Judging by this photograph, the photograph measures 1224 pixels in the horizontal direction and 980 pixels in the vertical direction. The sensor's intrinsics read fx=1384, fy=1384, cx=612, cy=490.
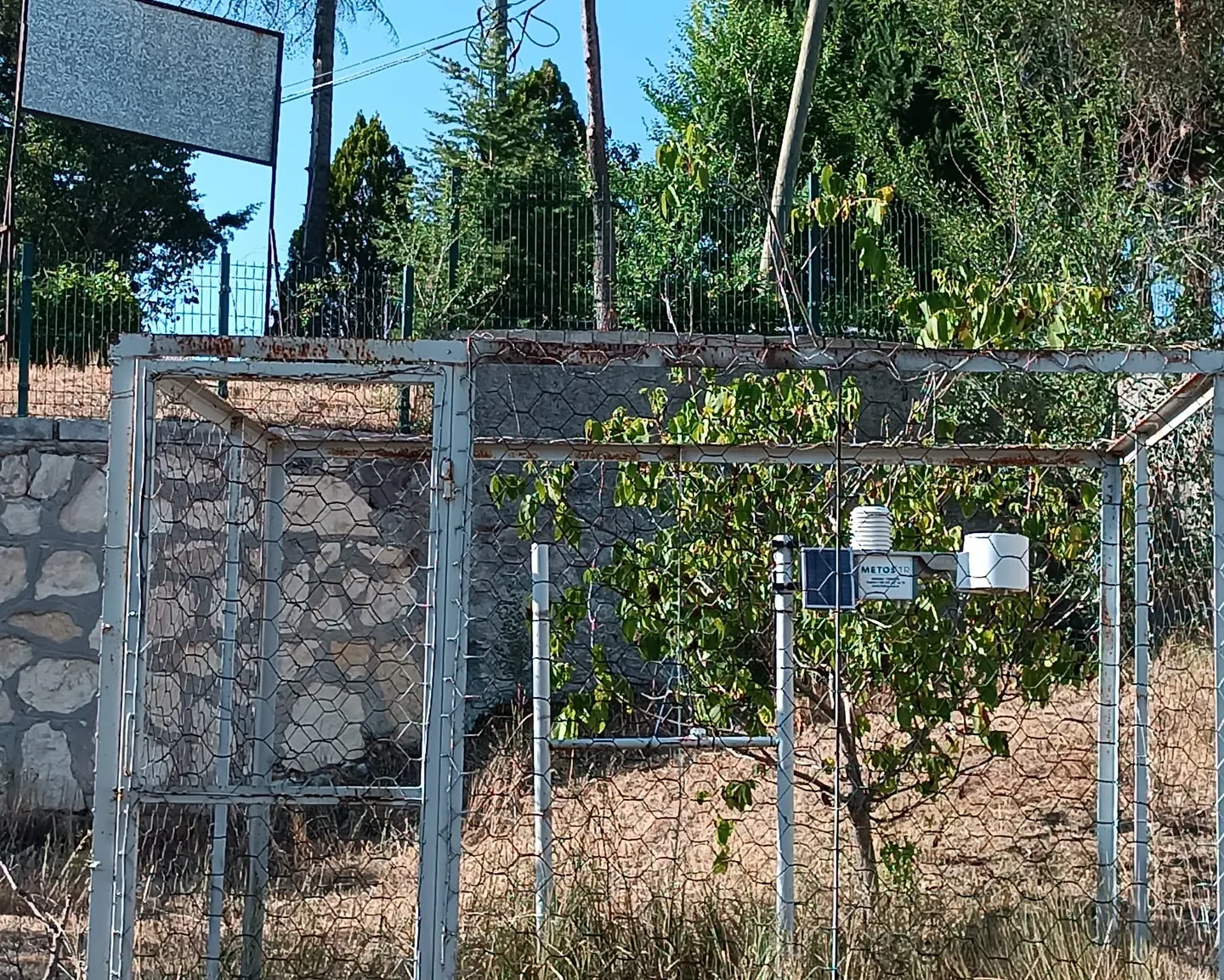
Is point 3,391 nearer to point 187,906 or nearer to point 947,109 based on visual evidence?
point 187,906

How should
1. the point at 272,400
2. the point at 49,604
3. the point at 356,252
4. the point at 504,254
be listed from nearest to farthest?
1. the point at 49,604
2. the point at 272,400
3. the point at 504,254
4. the point at 356,252

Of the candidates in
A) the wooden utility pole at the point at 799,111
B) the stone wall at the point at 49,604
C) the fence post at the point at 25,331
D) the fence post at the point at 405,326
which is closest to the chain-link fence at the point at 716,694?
the stone wall at the point at 49,604

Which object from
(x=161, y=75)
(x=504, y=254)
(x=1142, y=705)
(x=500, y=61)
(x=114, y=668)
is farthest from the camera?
(x=500, y=61)

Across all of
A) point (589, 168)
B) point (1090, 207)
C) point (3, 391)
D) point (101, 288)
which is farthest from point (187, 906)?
point (589, 168)

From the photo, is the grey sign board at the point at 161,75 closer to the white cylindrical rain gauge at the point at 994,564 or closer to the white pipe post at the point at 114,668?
the white pipe post at the point at 114,668

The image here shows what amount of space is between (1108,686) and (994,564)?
879mm

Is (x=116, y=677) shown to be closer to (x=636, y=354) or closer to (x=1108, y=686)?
(x=636, y=354)

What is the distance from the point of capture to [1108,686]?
3736mm

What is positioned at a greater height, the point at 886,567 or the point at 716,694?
the point at 886,567

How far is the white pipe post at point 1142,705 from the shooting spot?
11.2ft

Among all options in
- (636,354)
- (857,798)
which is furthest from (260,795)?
(857,798)

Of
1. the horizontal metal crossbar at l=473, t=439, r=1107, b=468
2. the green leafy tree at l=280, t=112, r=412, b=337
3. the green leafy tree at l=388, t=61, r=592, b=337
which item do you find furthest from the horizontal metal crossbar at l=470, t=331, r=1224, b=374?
the green leafy tree at l=388, t=61, r=592, b=337

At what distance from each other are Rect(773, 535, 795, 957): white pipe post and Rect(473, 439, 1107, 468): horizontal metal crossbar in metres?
0.44

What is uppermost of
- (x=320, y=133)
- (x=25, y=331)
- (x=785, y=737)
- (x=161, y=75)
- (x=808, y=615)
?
(x=320, y=133)
